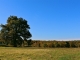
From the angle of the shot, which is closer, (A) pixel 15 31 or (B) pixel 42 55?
(B) pixel 42 55

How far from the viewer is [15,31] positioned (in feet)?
181

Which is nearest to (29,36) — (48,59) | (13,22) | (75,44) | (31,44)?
(31,44)

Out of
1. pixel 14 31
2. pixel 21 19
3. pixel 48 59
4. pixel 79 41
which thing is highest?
pixel 21 19

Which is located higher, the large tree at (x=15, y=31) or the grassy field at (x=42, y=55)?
the large tree at (x=15, y=31)

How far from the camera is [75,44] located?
166 ft

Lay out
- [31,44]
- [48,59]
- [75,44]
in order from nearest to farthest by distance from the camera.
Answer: [48,59], [75,44], [31,44]

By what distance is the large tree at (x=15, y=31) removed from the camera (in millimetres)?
54750

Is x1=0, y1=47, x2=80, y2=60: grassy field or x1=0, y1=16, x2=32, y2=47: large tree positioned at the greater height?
x1=0, y1=16, x2=32, y2=47: large tree

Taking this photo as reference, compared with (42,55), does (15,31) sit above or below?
above

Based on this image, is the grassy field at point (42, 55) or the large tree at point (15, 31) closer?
the grassy field at point (42, 55)

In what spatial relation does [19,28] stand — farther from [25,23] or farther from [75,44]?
[75,44]

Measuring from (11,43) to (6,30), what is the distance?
4716 mm

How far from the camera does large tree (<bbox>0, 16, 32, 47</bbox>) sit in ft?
180

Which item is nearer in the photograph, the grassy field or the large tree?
the grassy field
